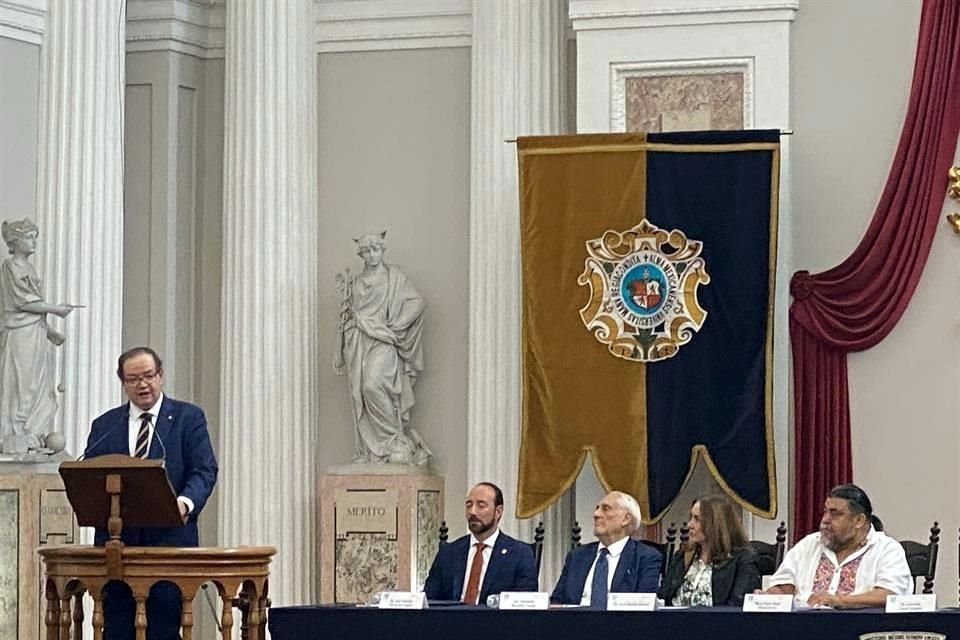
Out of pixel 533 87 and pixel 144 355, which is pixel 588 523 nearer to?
pixel 533 87

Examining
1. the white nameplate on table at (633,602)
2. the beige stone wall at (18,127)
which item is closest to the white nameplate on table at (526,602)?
the white nameplate on table at (633,602)

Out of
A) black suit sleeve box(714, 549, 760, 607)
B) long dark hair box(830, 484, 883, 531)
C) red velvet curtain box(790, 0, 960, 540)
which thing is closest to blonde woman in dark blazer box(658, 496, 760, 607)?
black suit sleeve box(714, 549, 760, 607)

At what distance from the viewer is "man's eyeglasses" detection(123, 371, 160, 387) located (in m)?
7.54

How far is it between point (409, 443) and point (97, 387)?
5.71ft

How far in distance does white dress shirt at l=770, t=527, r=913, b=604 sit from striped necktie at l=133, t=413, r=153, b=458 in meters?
2.40

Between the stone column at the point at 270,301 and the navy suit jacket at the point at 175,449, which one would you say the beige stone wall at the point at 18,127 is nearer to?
the stone column at the point at 270,301

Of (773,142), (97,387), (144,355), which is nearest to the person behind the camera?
(144,355)

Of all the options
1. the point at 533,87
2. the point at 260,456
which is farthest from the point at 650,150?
the point at 260,456

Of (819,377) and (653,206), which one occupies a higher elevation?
(653,206)

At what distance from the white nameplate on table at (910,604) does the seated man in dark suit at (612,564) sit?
1406 millimetres

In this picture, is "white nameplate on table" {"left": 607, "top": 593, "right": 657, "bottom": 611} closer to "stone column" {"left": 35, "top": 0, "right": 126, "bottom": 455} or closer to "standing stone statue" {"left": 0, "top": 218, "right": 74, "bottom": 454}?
"standing stone statue" {"left": 0, "top": 218, "right": 74, "bottom": 454}

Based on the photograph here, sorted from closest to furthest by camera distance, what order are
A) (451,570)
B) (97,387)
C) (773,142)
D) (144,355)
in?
(144,355) → (451,570) → (773,142) → (97,387)

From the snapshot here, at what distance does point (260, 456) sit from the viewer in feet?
38.8

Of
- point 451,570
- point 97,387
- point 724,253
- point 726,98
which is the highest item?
point 726,98
